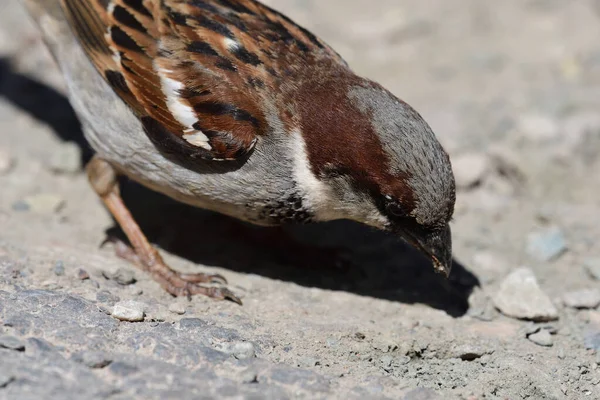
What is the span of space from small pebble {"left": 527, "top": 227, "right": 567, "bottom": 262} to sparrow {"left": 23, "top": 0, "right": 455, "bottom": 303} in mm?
1026

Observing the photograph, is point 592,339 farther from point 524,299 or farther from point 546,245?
point 546,245

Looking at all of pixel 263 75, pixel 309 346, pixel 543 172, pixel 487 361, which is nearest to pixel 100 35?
pixel 263 75

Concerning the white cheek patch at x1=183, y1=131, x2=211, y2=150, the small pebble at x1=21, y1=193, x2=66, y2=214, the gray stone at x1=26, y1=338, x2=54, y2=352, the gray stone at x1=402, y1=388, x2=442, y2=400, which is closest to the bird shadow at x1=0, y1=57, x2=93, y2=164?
the small pebble at x1=21, y1=193, x2=66, y2=214

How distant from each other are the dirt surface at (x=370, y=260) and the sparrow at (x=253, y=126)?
1.39ft

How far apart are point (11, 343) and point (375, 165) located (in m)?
1.71

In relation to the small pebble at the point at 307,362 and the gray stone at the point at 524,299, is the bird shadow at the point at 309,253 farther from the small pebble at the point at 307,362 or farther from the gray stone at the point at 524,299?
the small pebble at the point at 307,362

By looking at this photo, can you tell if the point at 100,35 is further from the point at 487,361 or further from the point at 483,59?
the point at 483,59

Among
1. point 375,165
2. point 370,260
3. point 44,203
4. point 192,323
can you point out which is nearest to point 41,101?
point 44,203

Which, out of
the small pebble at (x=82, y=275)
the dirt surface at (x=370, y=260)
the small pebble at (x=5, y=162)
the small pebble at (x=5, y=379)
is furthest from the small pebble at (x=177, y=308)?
the small pebble at (x=5, y=162)

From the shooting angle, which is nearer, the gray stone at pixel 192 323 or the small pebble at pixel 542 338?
the gray stone at pixel 192 323

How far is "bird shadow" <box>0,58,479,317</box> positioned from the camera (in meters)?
4.41

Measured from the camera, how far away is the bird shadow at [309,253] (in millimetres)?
4414

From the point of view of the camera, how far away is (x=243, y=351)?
341 cm

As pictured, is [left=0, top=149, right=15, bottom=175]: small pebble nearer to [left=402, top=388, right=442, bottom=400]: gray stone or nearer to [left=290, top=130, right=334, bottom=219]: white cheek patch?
[left=290, top=130, right=334, bottom=219]: white cheek patch
